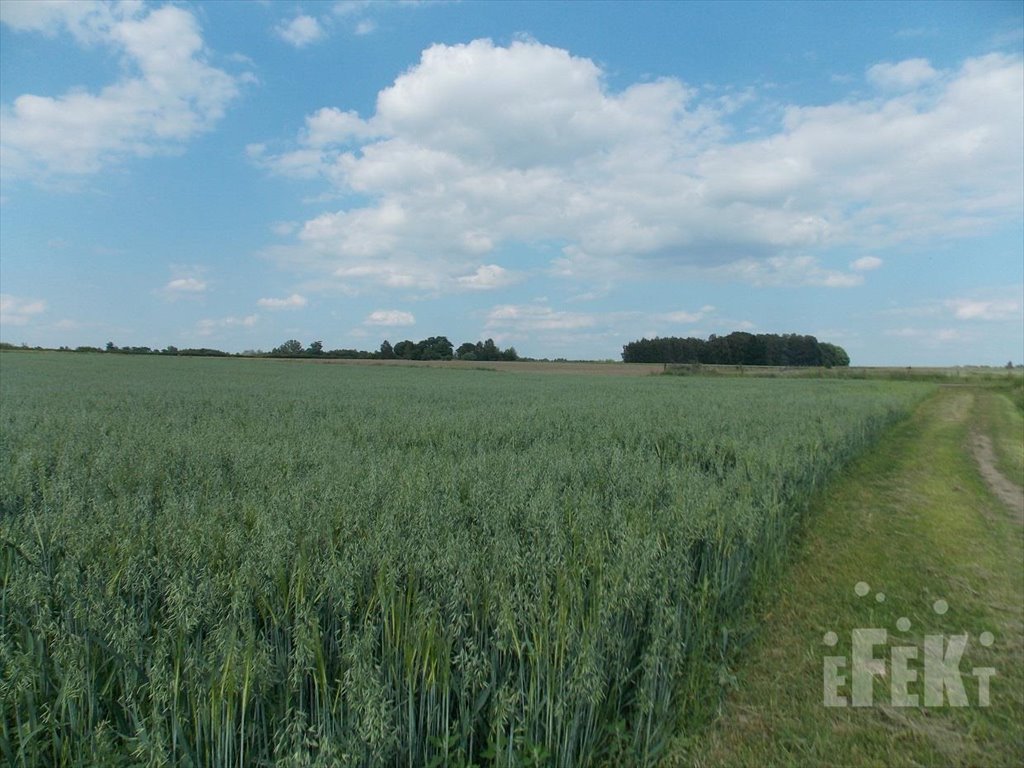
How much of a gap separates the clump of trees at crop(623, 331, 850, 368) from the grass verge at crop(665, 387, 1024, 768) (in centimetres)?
8078

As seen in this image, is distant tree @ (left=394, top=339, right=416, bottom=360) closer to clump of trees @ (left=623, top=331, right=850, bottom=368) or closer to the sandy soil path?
clump of trees @ (left=623, top=331, right=850, bottom=368)

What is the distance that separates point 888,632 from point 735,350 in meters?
90.3

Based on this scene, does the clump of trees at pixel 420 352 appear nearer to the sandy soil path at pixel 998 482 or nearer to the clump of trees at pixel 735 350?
the clump of trees at pixel 735 350

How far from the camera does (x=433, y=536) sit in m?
3.56

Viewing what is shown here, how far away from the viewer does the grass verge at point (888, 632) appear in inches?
135

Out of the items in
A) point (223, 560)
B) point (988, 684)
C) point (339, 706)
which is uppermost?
point (223, 560)

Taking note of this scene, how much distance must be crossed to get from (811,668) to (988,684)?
3.82 feet

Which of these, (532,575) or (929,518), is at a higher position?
(532,575)

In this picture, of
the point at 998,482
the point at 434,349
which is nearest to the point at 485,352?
the point at 434,349

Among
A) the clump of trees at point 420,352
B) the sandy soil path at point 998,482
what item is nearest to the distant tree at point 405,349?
the clump of trees at point 420,352

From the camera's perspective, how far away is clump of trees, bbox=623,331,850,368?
88062mm

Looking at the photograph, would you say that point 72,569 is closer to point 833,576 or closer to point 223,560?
point 223,560

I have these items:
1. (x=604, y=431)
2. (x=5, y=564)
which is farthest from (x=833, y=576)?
(x=5, y=564)

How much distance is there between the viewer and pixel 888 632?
4824mm
